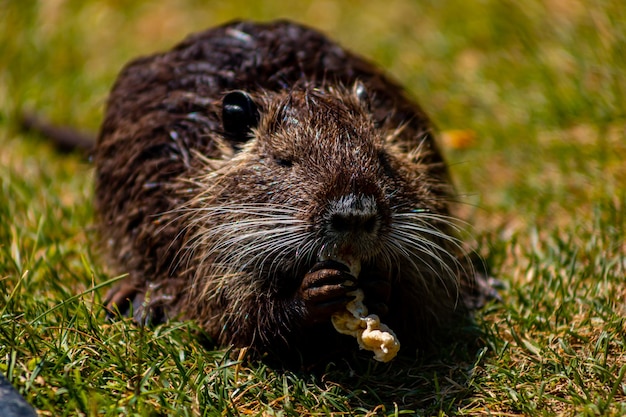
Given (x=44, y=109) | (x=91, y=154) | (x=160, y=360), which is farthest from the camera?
(x=44, y=109)

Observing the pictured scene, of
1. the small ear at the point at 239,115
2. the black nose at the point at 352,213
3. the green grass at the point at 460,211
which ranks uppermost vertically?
the small ear at the point at 239,115

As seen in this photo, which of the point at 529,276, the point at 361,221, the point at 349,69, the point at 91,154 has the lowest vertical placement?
the point at 529,276

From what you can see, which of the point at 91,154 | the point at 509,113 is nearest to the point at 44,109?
the point at 91,154

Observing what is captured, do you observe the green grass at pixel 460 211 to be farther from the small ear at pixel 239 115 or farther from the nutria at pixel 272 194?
the small ear at pixel 239 115

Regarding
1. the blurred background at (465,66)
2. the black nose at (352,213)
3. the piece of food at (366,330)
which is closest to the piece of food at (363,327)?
the piece of food at (366,330)

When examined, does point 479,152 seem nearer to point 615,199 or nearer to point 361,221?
point 615,199

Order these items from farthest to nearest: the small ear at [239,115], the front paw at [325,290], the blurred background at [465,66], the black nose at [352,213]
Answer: the blurred background at [465,66] < the small ear at [239,115] < the front paw at [325,290] < the black nose at [352,213]
